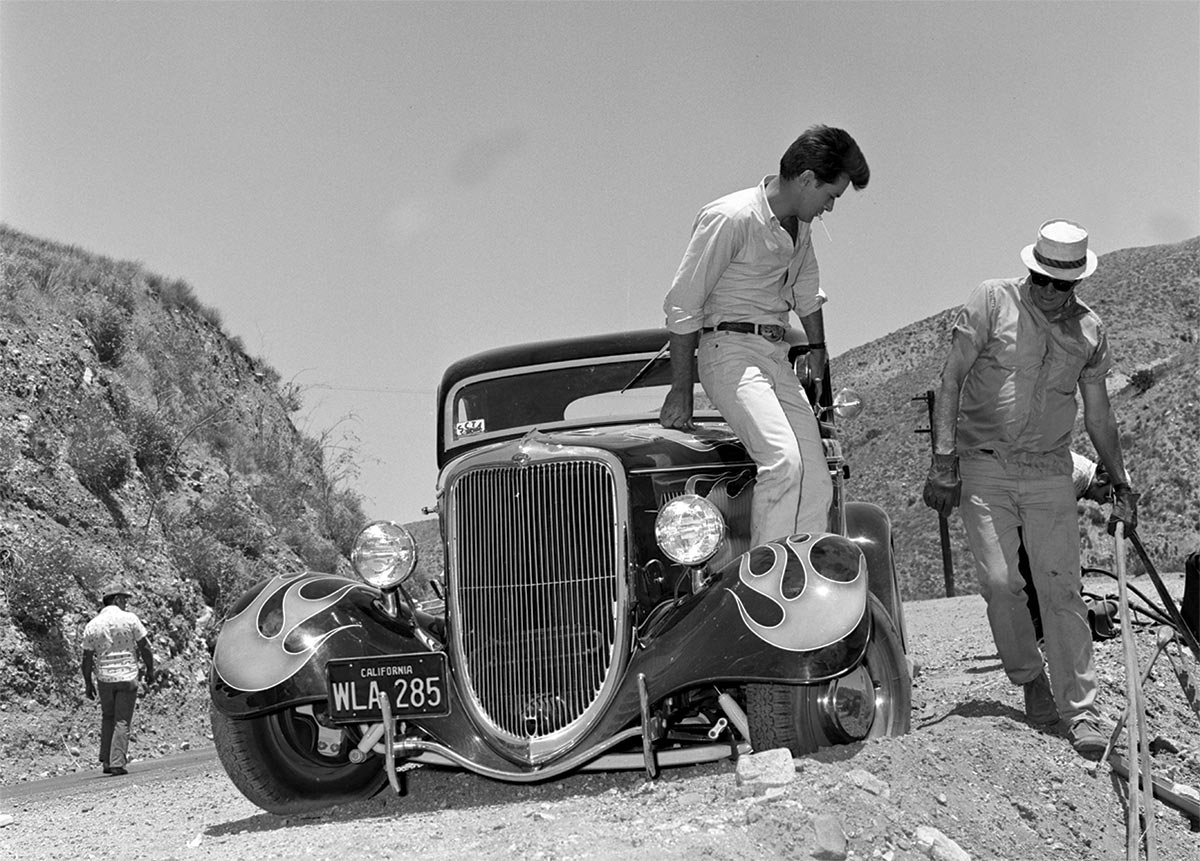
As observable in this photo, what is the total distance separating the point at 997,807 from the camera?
204 inches

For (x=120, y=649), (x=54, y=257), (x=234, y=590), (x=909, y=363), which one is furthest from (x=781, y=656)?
(x=909, y=363)

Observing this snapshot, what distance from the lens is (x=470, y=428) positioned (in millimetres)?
7812

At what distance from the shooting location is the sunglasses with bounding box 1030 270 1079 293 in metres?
6.44

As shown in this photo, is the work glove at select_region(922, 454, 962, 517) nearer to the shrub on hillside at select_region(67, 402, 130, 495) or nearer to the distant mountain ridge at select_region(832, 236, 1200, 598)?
the shrub on hillside at select_region(67, 402, 130, 495)

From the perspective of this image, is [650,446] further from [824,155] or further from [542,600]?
[824,155]

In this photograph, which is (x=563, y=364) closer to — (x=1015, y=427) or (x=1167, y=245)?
(x=1015, y=427)

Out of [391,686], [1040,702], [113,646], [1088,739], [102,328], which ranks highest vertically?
[102,328]

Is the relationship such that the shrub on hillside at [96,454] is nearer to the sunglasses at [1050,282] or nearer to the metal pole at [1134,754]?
the sunglasses at [1050,282]

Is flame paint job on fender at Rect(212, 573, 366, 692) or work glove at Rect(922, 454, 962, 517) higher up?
work glove at Rect(922, 454, 962, 517)

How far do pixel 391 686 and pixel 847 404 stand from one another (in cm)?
288

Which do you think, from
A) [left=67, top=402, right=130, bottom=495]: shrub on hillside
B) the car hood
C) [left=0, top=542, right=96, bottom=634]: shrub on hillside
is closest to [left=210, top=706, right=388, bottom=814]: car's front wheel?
the car hood

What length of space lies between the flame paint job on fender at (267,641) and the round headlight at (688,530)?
145cm

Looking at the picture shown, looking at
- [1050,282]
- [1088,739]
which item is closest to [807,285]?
[1050,282]

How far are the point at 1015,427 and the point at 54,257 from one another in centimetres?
1939
